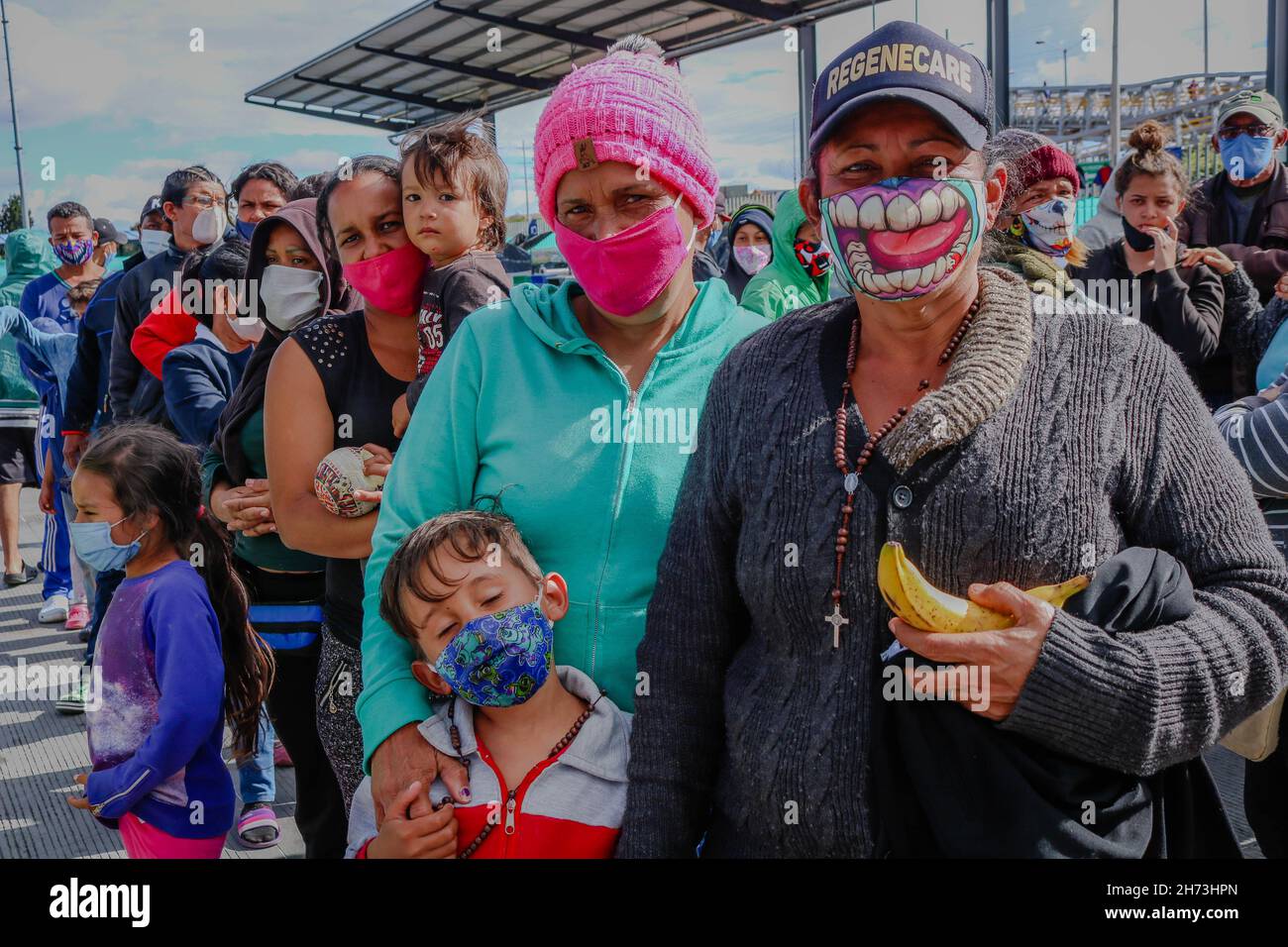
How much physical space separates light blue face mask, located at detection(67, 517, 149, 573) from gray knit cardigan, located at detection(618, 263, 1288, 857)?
6.42 ft

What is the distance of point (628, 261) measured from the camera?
1950 millimetres

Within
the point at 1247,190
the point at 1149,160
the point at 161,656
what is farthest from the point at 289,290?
the point at 1247,190

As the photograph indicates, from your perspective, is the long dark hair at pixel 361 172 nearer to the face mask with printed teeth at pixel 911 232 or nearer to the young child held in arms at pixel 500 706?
the young child held in arms at pixel 500 706

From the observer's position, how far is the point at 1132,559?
1.41 metres

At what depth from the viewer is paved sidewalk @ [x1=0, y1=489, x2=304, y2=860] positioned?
384 centimetres

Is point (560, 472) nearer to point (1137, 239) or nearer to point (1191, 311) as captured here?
point (1191, 311)

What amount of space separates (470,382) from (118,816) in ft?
5.33

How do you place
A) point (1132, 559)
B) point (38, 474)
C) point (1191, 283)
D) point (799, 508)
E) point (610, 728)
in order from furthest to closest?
point (38, 474) < point (1191, 283) < point (610, 728) < point (799, 508) < point (1132, 559)

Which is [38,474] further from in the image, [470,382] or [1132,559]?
[1132,559]

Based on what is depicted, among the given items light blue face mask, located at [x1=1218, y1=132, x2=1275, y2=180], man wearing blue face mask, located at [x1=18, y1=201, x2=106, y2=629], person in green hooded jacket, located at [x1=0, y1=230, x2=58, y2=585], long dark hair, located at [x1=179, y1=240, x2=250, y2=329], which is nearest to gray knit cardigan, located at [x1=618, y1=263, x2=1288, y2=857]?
long dark hair, located at [x1=179, y1=240, x2=250, y2=329]

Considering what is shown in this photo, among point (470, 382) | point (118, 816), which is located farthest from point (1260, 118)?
point (118, 816)

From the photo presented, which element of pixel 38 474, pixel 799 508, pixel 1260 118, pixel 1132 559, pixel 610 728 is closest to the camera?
pixel 1132 559

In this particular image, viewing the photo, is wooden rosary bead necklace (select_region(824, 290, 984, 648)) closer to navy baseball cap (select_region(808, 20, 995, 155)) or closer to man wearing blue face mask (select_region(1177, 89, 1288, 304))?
navy baseball cap (select_region(808, 20, 995, 155))

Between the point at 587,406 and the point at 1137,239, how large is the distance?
11.0ft
